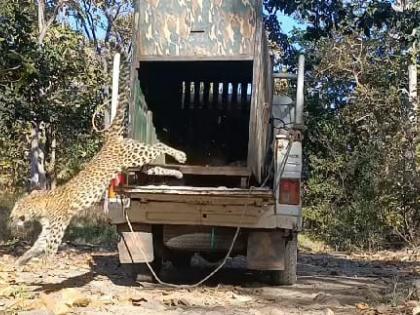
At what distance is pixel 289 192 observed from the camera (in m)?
6.84

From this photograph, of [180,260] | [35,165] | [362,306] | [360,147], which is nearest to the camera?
[362,306]

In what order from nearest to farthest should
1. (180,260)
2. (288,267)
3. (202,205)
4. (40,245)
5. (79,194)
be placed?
(40,245)
(202,205)
(79,194)
(288,267)
(180,260)

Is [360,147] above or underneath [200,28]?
underneath

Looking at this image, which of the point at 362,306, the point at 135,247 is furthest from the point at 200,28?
the point at 362,306

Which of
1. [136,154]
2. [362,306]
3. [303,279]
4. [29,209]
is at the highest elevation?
[136,154]

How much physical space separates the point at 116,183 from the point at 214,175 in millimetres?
1029

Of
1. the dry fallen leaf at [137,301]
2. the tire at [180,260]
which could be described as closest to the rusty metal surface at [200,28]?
the dry fallen leaf at [137,301]

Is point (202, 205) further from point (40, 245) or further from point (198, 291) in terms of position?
point (40, 245)

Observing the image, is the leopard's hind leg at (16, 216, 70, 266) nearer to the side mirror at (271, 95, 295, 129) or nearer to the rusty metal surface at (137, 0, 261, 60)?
the rusty metal surface at (137, 0, 261, 60)

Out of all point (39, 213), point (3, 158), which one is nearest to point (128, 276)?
point (39, 213)

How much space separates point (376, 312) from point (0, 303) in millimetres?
3103

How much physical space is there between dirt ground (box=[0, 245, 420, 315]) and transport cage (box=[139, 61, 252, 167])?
1564mm

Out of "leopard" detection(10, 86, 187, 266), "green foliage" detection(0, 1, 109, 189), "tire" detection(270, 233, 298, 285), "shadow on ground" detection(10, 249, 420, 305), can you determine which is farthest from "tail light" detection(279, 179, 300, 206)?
"green foliage" detection(0, 1, 109, 189)

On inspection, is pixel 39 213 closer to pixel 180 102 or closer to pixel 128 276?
pixel 128 276
